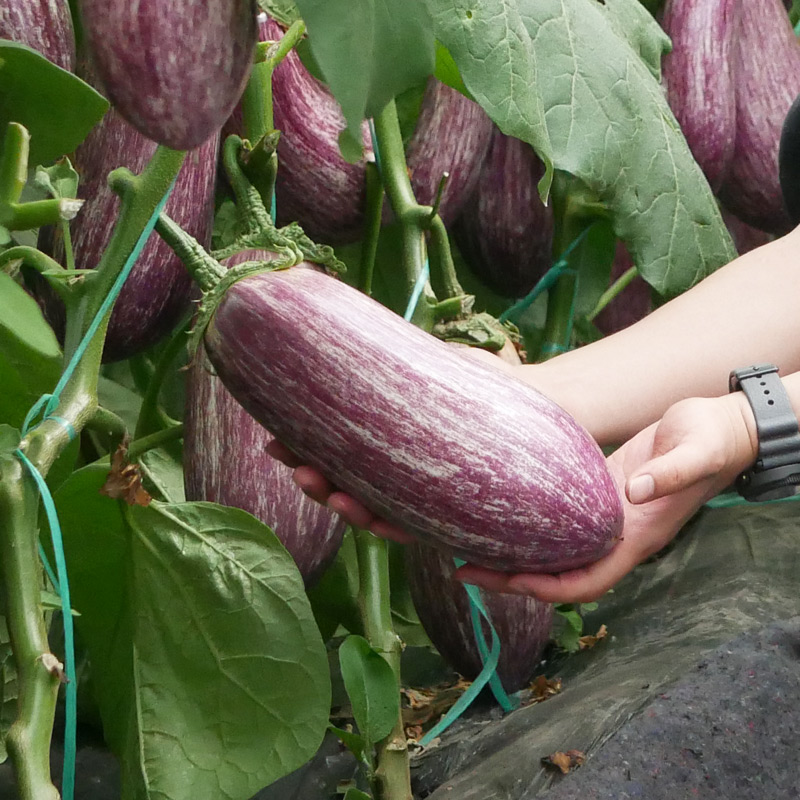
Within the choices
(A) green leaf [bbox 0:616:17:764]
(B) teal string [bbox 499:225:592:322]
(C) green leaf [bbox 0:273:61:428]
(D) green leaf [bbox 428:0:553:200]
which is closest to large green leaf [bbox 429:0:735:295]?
(D) green leaf [bbox 428:0:553:200]

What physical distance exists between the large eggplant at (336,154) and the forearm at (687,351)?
0.15 meters

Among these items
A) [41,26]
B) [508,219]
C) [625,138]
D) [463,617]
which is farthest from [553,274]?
[41,26]

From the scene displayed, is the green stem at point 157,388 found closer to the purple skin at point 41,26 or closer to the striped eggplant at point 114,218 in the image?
the striped eggplant at point 114,218

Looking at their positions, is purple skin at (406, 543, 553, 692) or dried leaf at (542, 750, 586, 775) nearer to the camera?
dried leaf at (542, 750, 586, 775)

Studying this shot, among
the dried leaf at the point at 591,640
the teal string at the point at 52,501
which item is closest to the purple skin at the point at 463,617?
the dried leaf at the point at 591,640

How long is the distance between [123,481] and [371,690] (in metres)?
0.17

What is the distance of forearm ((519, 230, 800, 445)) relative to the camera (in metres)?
0.71

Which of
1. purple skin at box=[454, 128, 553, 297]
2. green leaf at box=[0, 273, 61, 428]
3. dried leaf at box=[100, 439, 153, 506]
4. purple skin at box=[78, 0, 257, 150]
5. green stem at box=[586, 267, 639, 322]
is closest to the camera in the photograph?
purple skin at box=[78, 0, 257, 150]

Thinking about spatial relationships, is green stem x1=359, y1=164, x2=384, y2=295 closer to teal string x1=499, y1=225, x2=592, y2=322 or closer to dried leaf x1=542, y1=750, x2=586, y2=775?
teal string x1=499, y1=225, x2=592, y2=322

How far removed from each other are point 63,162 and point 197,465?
18cm

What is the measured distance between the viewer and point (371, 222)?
2.35ft

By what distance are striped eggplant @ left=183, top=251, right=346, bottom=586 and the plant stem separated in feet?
0.12

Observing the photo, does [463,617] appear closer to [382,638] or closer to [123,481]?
[382,638]

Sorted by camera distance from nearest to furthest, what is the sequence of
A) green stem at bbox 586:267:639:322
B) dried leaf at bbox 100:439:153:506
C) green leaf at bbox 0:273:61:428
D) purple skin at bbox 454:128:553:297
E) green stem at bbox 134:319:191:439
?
1. green leaf at bbox 0:273:61:428
2. dried leaf at bbox 100:439:153:506
3. green stem at bbox 134:319:191:439
4. purple skin at bbox 454:128:553:297
5. green stem at bbox 586:267:639:322
